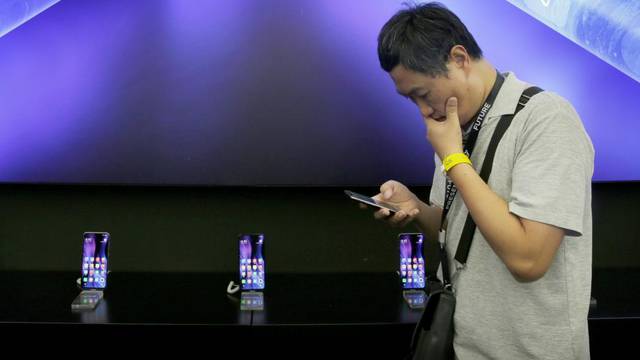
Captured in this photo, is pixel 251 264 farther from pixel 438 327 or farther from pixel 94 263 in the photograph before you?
pixel 438 327

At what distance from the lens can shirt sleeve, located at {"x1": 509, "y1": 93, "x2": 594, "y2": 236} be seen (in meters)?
0.88

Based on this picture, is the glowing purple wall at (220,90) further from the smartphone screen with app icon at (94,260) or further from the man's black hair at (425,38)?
the man's black hair at (425,38)

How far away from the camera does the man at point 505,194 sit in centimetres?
89

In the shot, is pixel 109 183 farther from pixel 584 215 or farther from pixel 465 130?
pixel 584 215

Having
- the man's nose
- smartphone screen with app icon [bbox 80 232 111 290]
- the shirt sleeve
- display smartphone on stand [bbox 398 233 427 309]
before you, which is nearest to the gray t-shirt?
the shirt sleeve

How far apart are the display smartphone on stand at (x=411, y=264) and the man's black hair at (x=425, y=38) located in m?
1.13

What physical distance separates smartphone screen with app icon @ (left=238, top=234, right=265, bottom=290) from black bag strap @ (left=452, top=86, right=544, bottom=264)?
1094 mm

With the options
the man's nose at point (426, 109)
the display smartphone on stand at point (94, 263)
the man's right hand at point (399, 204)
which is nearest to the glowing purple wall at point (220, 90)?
the display smartphone on stand at point (94, 263)

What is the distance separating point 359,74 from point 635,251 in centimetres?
145

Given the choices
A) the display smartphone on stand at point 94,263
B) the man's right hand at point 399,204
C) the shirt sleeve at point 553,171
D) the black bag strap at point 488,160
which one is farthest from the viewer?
the display smartphone on stand at point 94,263

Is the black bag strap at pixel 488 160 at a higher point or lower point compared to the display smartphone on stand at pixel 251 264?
higher

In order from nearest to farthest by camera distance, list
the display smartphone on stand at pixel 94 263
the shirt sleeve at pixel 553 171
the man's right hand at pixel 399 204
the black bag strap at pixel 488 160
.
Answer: the shirt sleeve at pixel 553 171 → the black bag strap at pixel 488 160 → the man's right hand at pixel 399 204 → the display smartphone on stand at pixel 94 263

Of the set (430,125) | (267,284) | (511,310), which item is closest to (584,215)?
(511,310)

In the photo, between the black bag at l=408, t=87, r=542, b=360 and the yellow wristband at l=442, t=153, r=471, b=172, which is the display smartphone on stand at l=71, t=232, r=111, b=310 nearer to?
the black bag at l=408, t=87, r=542, b=360
